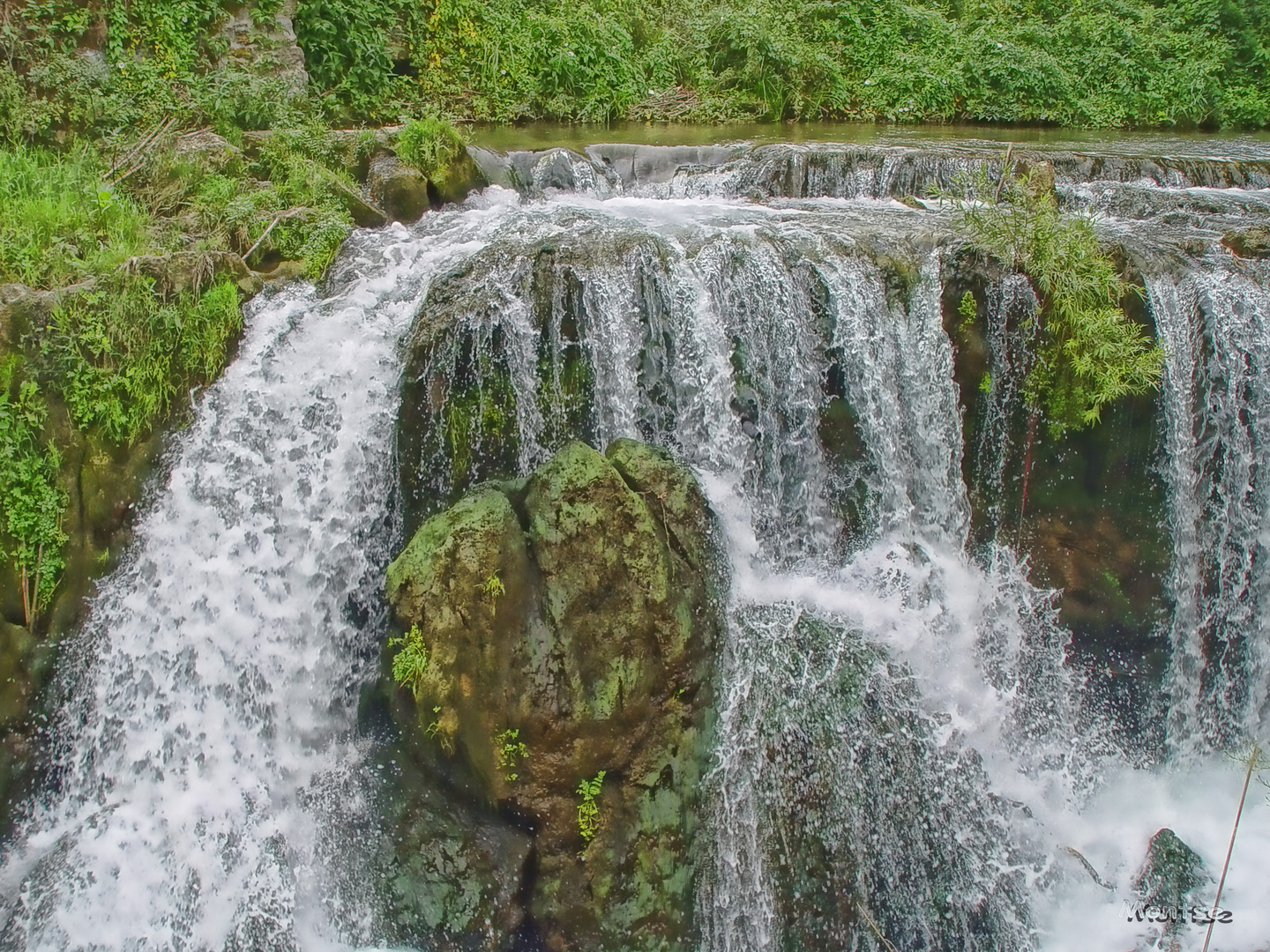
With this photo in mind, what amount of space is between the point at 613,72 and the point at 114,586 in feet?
34.3

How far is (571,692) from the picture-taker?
4.18 meters

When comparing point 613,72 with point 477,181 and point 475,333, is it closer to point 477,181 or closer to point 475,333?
point 477,181

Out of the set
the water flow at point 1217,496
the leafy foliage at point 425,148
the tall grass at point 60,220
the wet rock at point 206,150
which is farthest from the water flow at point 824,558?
the wet rock at point 206,150

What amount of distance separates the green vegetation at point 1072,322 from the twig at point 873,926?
11.0ft

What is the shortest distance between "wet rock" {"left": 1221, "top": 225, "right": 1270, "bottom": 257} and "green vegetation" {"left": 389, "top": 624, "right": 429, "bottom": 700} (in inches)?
242

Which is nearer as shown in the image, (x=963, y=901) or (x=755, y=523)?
(x=963, y=901)

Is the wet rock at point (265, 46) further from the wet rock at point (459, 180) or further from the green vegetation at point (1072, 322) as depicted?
the green vegetation at point (1072, 322)

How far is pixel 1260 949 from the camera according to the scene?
4.71 meters

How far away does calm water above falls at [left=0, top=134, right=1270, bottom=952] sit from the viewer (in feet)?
14.6

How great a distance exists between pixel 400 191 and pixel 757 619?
14.4 ft

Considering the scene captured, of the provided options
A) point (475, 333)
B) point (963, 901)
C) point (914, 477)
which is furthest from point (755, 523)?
point (963, 901)

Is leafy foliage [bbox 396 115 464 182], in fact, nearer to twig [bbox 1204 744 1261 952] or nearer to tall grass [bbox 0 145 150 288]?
tall grass [bbox 0 145 150 288]

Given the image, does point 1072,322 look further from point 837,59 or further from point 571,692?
point 837,59

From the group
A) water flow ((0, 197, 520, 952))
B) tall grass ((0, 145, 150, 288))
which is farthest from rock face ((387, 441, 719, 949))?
tall grass ((0, 145, 150, 288))
